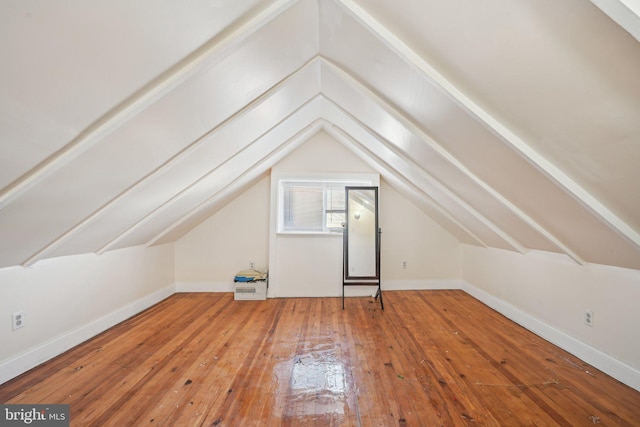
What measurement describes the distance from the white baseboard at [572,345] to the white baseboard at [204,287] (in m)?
3.82

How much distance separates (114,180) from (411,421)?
7.81ft

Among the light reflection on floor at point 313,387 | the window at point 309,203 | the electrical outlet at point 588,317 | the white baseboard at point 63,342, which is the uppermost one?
the window at point 309,203

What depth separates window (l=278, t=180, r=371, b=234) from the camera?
4.07m

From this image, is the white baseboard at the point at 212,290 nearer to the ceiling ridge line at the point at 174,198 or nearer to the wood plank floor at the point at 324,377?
the wood plank floor at the point at 324,377

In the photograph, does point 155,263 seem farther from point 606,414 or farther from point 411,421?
point 606,414

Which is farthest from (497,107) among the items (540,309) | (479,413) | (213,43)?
(540,309)

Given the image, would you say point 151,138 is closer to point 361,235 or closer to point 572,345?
point 361,235

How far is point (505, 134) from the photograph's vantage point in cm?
144

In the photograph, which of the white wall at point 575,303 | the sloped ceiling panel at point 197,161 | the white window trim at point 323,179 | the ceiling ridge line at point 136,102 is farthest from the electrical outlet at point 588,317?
the ceiling ridge line at point 136,102

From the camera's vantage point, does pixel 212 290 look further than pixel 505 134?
Yes

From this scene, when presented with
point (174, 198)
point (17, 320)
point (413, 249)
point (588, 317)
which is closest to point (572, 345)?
point (588, 317)

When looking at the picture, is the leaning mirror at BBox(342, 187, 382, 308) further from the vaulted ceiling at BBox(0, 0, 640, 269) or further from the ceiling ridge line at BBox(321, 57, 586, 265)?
the ceiling ridge line at BBox(321, 57, 586, 265)

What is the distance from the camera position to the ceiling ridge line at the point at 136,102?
1.21m

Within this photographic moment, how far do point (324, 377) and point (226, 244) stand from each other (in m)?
2.73
